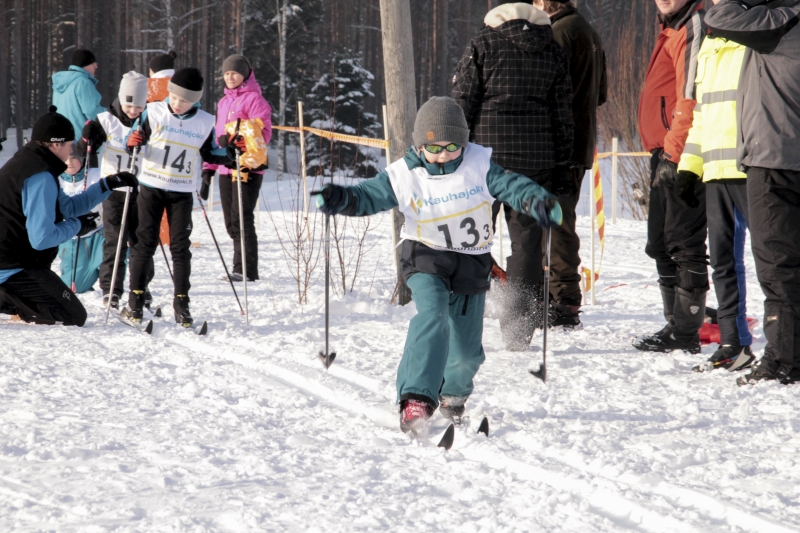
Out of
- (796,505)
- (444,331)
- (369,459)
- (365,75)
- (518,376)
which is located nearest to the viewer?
(796,505)

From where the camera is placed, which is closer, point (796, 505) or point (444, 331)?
point (796, 505)

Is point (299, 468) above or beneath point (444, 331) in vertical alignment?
beneath

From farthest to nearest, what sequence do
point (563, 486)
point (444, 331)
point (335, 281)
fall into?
point (335, 281) < point (444, 331) < point (563, 486)

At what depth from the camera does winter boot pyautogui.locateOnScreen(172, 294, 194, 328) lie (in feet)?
17.6

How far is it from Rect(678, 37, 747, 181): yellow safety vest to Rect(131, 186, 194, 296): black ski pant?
10.8 ft

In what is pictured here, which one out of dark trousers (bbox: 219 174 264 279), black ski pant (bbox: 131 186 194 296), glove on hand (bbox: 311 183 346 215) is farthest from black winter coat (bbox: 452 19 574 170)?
dark trousers (bbox: 219 174 264 279)

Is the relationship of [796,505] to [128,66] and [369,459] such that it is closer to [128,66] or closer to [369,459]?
[369,459]

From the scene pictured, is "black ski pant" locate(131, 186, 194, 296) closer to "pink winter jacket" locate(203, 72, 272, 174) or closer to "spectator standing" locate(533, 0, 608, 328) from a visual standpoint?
"pink winter jacket" locate(203, 72, 272, 174)

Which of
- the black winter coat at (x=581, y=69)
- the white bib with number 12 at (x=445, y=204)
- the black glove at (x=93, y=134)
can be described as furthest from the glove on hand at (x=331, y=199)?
the black glove at (x=93, y=134)

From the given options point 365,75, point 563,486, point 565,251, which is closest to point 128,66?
point 365,75

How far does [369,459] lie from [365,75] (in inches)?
1106

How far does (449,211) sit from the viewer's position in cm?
336

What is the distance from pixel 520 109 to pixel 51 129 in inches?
117

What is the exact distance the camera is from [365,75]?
97.8 ft
